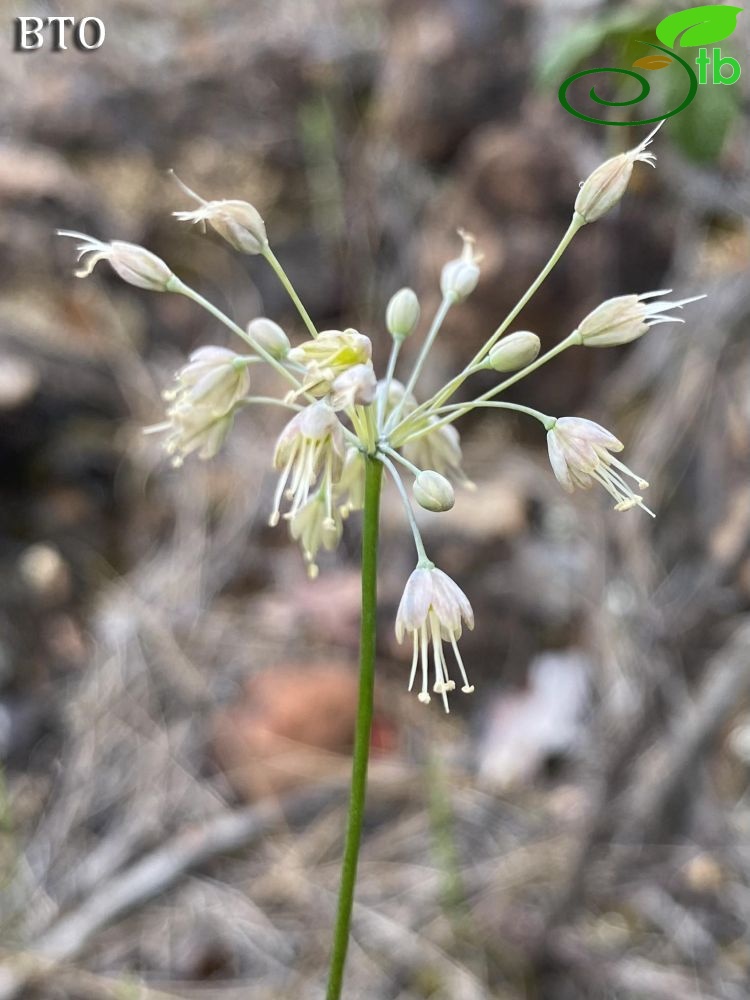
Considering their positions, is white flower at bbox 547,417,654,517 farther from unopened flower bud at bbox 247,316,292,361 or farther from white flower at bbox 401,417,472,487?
unopened flower bud at bbox 247,316,292,361

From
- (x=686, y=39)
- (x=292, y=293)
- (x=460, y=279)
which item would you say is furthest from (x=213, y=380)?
(x=686, y=39)

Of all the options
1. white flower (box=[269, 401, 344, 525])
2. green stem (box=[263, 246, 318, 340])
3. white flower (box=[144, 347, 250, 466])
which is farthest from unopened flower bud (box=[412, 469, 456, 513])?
white flower (box=[144, 347, 250, 466])

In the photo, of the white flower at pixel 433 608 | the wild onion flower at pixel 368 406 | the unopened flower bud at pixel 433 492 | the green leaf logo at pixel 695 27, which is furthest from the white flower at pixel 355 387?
the green leaf logo at pixel 695 27

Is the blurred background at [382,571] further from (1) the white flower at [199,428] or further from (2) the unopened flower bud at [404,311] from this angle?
(1) the white flower at [199,428]

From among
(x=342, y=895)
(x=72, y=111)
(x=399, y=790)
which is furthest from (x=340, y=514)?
(x=72, y=111)

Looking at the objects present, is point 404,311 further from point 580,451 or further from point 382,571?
point 382,571

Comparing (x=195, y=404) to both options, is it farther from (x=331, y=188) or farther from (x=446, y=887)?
(x=331, y=188)
